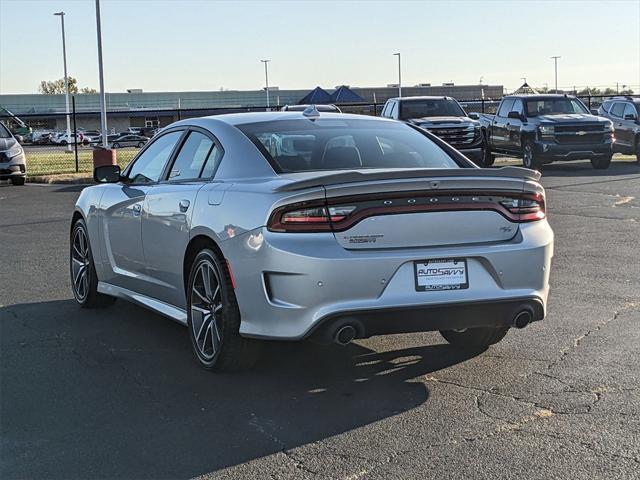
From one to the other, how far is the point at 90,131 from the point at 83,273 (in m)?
81.7

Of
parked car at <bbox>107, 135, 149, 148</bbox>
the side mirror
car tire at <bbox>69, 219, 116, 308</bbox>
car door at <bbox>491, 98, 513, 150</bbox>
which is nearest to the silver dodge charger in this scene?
the side mirror

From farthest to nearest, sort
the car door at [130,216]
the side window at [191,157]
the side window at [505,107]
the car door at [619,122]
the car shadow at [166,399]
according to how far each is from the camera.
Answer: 1. the car door at [619,122]
2. the side window at [505,107]
3. the car door at [130,216]
4. the side window at [191,157]
5. the car shadow at [166,399]

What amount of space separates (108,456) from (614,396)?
274cm

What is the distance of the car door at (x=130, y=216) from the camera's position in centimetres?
707

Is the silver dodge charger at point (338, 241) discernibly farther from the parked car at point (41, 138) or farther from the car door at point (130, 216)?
the parked car at point (41, 138)

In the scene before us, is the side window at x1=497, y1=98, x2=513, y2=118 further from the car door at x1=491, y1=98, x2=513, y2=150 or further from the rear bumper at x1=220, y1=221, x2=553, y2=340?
the rear bumper at x1=220, y1=221, x2=553, y2=340

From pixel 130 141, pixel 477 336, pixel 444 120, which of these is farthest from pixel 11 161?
pixel 130 141

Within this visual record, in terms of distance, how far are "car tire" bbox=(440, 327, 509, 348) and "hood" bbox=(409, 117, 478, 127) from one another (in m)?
17.4

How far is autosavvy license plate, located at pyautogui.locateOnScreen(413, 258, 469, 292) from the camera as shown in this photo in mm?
5293

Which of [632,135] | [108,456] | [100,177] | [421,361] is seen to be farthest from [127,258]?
[632,135]

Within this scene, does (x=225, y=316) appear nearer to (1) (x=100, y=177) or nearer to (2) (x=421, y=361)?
(2) (x=421, y=361)

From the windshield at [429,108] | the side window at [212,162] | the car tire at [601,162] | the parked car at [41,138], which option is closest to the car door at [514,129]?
the windshield at [429,108]

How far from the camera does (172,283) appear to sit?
651cm

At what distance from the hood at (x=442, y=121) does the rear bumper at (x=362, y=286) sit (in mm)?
18370
